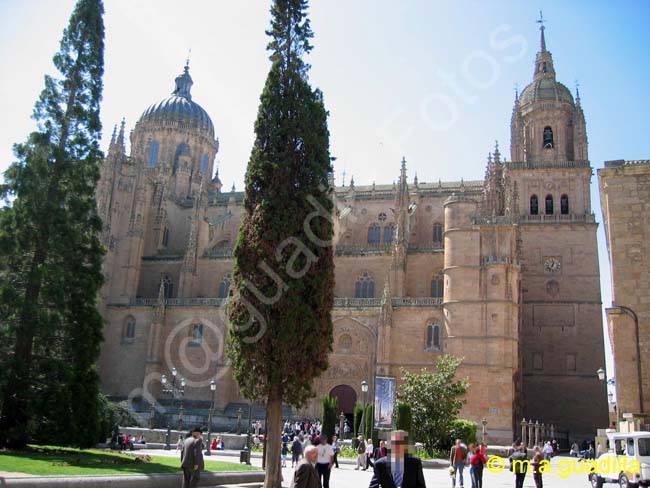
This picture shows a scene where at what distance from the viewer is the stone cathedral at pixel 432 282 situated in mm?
36812

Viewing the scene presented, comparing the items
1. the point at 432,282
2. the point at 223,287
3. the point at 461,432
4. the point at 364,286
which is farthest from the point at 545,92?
the point at 461,432

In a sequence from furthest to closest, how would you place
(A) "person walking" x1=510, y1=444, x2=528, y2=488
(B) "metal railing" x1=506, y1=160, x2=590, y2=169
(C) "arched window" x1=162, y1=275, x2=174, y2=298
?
(C) "arched window" x1=162, y1=275, x2=174, y2=298, (B) "metal railing" x1=506, y1=160, x2=590, y2=169, (A) "person walking" x1=510, y1=444, x2=528, y2=488

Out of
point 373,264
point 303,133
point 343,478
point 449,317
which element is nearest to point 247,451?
point 343,478

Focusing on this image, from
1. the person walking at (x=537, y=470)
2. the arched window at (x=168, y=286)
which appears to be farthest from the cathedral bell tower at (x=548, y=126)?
the person walking at (x=537, y=470)

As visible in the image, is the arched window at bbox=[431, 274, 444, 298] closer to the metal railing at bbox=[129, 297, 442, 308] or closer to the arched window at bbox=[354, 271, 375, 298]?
the metal railing at bbox=[129, 297, 442, 308]

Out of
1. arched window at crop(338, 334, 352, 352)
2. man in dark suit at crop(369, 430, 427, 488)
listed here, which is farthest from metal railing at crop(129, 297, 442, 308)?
man in dark suit at crop(369, 430, 427, 488)

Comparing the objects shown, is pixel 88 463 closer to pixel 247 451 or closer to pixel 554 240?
pixel 247 451

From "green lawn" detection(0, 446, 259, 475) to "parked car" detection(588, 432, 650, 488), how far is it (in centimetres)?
890

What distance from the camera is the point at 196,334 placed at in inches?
1734

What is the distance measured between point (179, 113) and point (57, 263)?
4371cm

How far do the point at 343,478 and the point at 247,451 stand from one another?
4.78 m

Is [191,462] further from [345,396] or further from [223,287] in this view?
[223,287]

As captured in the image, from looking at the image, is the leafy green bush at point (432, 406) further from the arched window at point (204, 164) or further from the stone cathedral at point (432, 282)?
the arched window at point (204, 164)

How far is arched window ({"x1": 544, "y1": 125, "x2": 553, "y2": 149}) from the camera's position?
48688 millimetres
